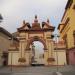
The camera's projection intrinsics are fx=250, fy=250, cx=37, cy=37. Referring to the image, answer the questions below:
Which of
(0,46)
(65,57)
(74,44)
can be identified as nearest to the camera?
(74,44)

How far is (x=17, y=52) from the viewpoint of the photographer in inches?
1844

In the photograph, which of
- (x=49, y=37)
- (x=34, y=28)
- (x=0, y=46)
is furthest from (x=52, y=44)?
(x=0, y=46)

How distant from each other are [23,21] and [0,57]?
829cm

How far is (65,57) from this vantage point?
4575 centimetres

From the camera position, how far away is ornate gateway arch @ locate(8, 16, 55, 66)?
1821 inches

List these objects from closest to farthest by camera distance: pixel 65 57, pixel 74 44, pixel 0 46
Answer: pixel 74 44 → pixel 65 57 → pixel 0 46

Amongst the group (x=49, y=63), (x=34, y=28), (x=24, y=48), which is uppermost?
(x=34, y=28)

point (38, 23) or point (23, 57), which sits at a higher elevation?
point (38, 23)

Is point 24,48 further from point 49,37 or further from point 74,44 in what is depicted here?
point 74,44

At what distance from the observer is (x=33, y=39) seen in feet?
155

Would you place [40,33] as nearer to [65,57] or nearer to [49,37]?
[49,37]

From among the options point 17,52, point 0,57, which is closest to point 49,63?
point 17,52

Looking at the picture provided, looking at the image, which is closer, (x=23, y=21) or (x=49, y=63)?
(x=49, y=63)

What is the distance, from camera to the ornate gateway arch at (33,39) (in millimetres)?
46250
